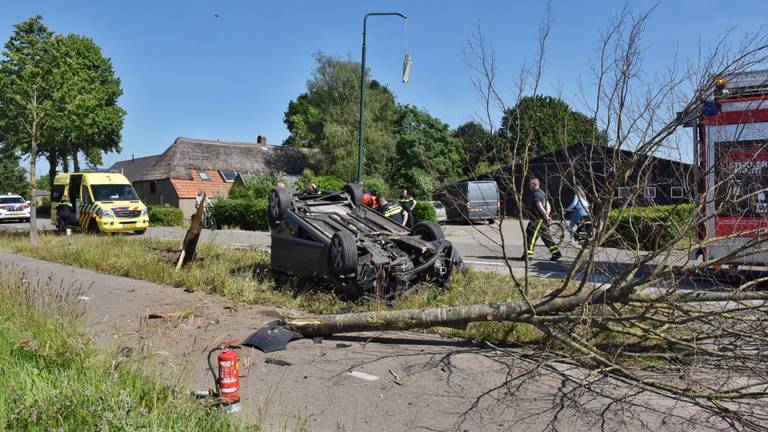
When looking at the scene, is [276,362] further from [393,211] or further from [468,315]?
[393,211]

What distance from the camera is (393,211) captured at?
47.2 feet

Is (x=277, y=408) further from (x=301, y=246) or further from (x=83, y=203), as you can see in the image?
(x=83, y=203)

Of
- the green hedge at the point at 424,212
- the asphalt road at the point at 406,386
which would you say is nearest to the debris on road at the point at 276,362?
the asphalt road at the point at 406,386

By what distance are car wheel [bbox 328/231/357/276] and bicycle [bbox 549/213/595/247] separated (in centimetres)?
233

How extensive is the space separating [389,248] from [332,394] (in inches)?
130

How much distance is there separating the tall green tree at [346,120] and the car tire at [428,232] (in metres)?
40.6

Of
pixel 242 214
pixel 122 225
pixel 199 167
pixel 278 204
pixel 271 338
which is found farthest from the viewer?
pixel 199 167

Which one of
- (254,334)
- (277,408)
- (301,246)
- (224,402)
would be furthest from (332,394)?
→ (301,246)

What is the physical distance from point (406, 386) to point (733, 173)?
3276 mm

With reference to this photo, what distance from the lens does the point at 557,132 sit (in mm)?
5805

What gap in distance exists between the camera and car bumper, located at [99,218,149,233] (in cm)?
1977

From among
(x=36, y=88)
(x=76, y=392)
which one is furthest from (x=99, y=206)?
(x=76, y=392)

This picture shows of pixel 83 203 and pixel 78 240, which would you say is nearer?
pixel 78 240

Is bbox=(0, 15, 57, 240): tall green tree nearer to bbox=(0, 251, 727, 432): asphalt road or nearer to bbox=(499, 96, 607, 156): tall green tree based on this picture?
bbox=(0, 251, 727, 432): asphalt road
